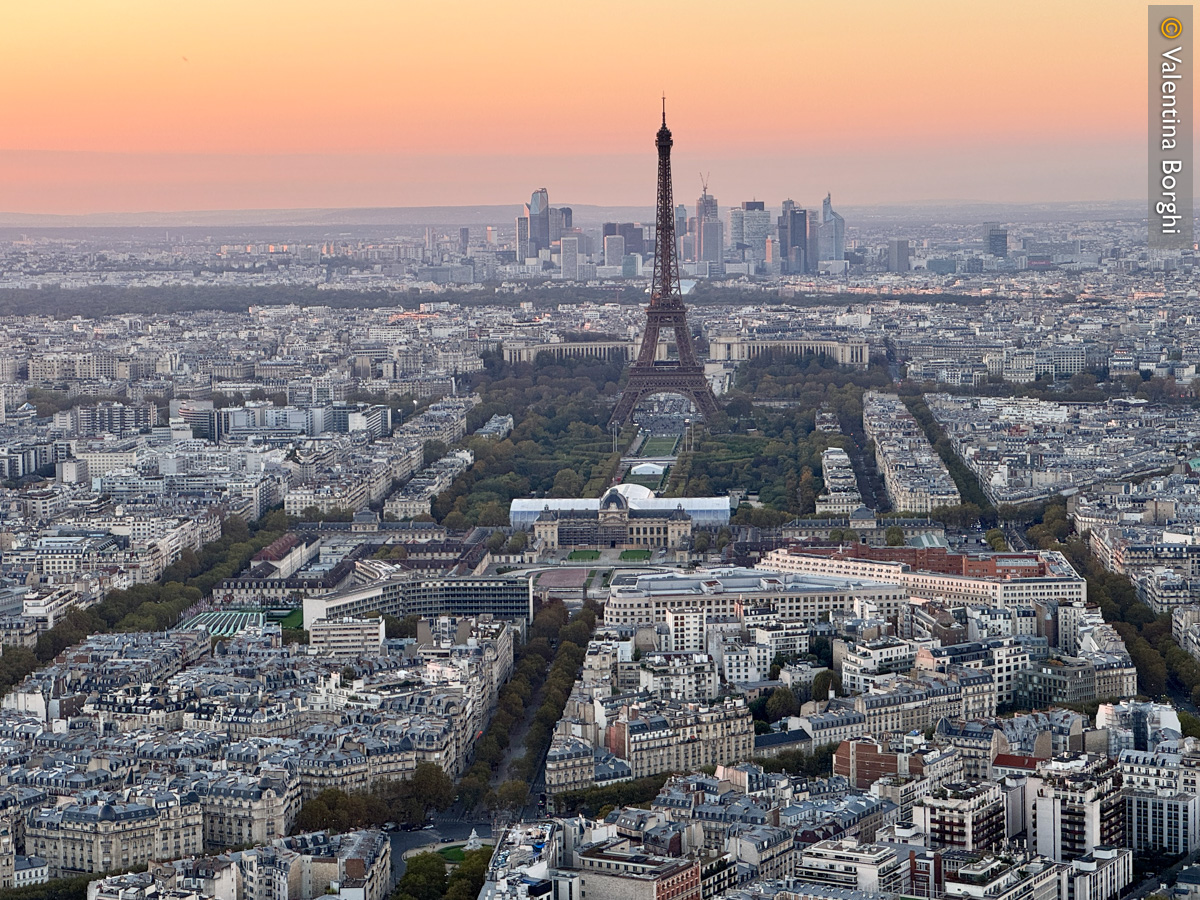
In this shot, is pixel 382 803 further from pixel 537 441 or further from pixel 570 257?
pixel 570 257

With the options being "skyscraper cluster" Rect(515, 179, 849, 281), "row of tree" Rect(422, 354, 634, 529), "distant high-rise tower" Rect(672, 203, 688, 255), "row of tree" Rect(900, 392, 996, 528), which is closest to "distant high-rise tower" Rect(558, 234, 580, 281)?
"skyscraper cluster" Rect(515, 179, 849, 281)

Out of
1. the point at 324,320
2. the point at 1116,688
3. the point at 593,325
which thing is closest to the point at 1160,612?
the point at 1116,688

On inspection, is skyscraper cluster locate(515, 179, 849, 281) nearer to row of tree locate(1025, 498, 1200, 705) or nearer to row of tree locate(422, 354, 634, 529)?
row of tree locate(422, 354, 634, 529)

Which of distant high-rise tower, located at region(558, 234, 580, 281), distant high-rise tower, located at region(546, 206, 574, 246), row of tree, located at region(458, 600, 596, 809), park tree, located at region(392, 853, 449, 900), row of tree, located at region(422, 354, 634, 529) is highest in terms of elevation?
distant high-rise tower, located at region(546, 206, 574, 246)

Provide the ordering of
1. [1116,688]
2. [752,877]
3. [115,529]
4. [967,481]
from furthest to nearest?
[967,481] < [115,529] < [1116,688] < [752,877]

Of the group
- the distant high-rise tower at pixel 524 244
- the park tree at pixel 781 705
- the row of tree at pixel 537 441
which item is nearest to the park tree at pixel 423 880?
the park tree at pixel 781 705

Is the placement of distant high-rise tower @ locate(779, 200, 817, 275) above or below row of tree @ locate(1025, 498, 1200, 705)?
above

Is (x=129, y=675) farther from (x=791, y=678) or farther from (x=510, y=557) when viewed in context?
(x=510, y=557)

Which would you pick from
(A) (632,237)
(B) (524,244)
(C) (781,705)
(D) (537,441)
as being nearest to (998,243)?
(A) (632,237)
